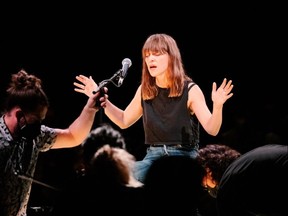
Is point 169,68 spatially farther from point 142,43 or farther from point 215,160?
point 142,43

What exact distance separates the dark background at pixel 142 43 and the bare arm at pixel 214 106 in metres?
1.66

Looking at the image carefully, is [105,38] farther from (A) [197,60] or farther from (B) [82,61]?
(A) [197,60]

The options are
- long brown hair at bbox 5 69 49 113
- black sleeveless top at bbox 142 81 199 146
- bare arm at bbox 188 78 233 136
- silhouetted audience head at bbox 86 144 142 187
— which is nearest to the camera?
silhouetted audience head at bbox 86 144 142 187

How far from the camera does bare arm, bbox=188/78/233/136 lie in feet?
11.2

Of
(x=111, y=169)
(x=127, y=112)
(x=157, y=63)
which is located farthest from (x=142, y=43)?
(x=111, y=169)

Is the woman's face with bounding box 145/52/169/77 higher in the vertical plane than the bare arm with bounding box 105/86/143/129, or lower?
higher

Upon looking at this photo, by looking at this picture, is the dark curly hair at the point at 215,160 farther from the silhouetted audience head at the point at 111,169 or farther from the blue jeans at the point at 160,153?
the silhouetted audience head at the point at 111,169

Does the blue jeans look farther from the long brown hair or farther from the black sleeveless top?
the long brown hair

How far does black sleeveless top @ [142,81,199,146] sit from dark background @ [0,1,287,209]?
1527mm

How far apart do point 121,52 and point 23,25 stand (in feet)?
3.86

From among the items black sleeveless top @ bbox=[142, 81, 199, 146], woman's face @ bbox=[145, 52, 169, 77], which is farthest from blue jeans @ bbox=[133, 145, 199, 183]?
woman's face @ bbox=[145, 52, 169, 77]

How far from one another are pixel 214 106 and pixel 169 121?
0.36 meters

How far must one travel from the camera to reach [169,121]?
3.57m

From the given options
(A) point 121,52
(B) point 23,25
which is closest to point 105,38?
(A) point 121,52
